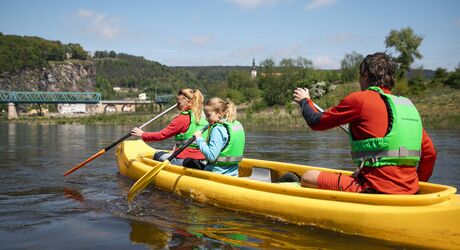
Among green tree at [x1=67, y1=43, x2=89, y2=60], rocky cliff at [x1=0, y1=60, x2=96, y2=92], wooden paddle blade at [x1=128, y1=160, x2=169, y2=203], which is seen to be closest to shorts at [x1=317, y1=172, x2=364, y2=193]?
wooden paddle blade at [x1=128, y1=160, x2=169, y2=203]

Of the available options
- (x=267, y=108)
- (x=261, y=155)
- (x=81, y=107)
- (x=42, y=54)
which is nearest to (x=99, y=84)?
(x=42, y=54)

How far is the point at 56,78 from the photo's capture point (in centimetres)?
15412

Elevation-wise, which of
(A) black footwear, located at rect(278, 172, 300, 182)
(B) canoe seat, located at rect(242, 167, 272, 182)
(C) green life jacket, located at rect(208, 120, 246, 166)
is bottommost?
(B) canoe seat, located at rect(242, 167, 272, 182)

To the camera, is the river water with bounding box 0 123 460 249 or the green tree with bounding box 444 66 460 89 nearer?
the river water with bounding box 0 123 460 249

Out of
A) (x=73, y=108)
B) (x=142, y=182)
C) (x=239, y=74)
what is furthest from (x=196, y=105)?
(x=73, y=108)

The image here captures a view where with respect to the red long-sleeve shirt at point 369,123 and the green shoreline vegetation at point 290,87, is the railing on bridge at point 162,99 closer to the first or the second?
the green shoreline vegetation at point 290,87

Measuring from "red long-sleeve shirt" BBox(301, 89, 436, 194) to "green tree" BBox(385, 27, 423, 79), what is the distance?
56.3 m

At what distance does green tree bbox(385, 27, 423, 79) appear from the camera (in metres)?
56.7

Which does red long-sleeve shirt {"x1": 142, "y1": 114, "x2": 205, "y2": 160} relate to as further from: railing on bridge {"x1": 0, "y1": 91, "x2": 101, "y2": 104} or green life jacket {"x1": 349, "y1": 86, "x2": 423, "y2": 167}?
railing on bridge {"x1": 0, "y1": 91, "x2": 101, "y2": 104}

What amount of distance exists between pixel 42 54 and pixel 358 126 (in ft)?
541

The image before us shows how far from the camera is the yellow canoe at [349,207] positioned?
3.90m

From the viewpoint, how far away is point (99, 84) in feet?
558

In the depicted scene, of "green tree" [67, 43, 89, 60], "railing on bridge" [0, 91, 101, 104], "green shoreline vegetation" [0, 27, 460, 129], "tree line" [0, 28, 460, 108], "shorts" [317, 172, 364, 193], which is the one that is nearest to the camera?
"shorts" [317, 172, 364, 193]

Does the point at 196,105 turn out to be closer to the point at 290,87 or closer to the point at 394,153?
the point at 394,153
